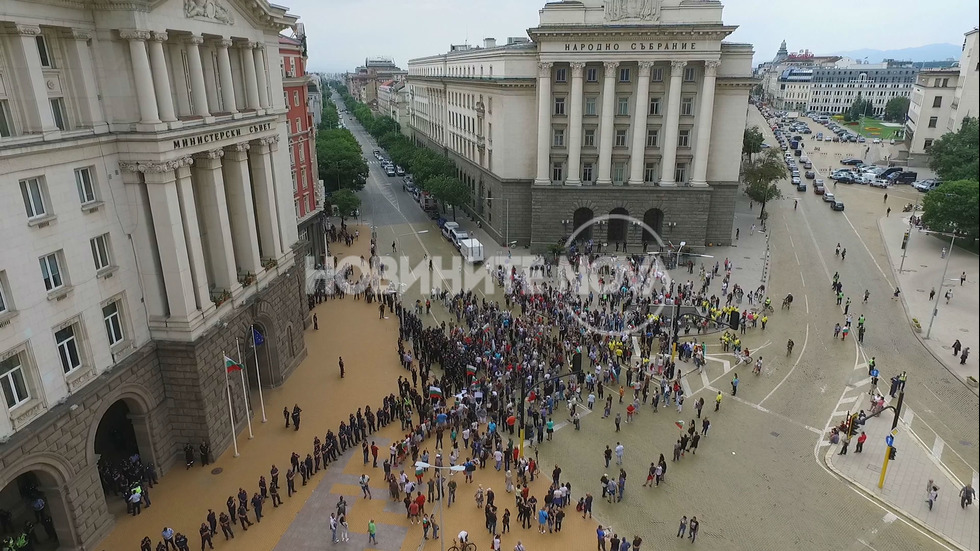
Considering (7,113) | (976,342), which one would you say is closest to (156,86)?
(7,113)

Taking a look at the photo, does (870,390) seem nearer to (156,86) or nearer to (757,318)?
(757,318)

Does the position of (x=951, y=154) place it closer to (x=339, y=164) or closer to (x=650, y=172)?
(x=650, y=172)

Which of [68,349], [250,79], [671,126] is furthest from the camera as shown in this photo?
[671,126]

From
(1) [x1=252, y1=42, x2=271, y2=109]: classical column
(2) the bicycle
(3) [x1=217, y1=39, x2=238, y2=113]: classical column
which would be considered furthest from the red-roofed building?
(2) the bicycle

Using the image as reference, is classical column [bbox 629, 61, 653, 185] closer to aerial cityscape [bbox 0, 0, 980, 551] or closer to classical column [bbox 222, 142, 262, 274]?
aerial cityscape [bbox 0, 0, 980, 551]

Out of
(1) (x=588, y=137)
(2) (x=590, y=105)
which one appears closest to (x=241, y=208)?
(1) (x=588, y=137)
